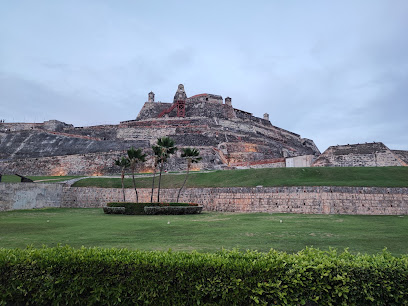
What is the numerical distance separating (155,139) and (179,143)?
17.6 feet

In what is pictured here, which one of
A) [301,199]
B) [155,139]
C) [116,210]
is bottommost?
[116,210]

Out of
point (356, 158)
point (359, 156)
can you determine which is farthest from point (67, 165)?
point (359, 156)

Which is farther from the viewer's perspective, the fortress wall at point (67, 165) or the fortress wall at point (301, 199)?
the fortress wall at point (67, 165)

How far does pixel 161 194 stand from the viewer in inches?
1059

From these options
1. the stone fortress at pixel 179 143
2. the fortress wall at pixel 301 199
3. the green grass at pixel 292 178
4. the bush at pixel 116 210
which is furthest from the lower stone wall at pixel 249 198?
the stone fortress at pixel 179 143

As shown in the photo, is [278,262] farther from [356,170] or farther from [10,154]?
[10,154]

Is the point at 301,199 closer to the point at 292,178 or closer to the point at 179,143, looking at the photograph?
the point at 292,178

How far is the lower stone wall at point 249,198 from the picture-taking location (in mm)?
18828

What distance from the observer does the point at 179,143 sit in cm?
4591

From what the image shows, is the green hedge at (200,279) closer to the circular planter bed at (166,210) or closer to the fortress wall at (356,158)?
the circular planter bed at (166,210)

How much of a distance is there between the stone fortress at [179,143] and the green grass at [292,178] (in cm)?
1047

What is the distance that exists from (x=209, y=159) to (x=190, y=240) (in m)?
30.3

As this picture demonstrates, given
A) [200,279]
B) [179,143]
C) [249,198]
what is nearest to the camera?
[200,279]

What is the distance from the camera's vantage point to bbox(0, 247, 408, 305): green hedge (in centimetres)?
424
